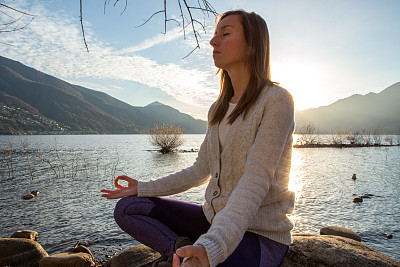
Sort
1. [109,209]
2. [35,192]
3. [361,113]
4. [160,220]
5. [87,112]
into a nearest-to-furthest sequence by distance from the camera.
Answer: [160,220], [109,209], [35,192], [87,112], [361,113]

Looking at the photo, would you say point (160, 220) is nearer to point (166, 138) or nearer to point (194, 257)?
point (194, 257)

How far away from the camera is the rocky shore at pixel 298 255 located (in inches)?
92.2

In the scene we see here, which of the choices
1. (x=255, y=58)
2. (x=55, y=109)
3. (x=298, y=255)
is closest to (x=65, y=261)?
(x=298, y=255)

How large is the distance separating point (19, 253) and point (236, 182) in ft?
11.5

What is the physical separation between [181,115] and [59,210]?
621 ft

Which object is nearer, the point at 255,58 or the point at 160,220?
the point at 255,58

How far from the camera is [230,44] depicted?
5.58 feet

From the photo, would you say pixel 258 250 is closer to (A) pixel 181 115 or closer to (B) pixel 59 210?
(B) pixel 59 210

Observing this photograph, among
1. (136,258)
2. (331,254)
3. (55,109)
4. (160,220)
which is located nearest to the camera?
(160,220)

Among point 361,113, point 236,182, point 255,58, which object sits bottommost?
point 236,182

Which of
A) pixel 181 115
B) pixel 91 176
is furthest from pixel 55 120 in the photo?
pixel 91 176

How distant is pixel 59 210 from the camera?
22.4 feet

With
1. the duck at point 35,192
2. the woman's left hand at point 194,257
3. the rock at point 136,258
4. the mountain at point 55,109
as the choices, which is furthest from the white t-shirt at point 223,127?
the mountain at point 55,109

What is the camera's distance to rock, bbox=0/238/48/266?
344cm
